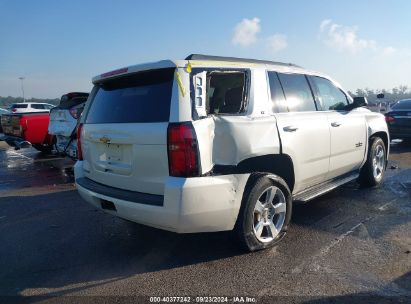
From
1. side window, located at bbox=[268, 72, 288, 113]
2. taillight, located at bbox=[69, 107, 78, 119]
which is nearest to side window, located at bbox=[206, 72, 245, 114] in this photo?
side window, located at bbox=[268, 72, 288, 113]

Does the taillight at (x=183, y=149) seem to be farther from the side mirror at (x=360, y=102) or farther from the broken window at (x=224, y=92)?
the side mirror at (x=360, y=102)

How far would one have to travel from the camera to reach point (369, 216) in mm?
4676

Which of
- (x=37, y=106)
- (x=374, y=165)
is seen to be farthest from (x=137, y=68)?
(x=37, y=106)

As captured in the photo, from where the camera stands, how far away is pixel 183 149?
10.0ft

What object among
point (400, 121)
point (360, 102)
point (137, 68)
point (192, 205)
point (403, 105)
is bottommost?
point (192, 205)

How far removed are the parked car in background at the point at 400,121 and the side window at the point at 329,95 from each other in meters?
6.28

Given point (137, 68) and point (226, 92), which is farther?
point (226, 92)

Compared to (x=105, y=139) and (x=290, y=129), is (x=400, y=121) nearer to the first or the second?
(x=290, y=129)

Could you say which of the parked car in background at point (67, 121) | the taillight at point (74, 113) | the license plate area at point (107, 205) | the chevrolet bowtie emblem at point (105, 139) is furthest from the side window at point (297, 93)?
the taillight at point (74, 113)

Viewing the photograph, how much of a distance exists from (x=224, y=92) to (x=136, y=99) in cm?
88

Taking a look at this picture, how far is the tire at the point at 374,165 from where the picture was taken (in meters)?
5.89

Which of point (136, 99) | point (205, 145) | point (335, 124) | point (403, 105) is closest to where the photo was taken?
point (205, 145)

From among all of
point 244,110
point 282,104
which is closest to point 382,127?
point 282,104

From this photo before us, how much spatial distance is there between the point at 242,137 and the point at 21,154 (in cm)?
1067
